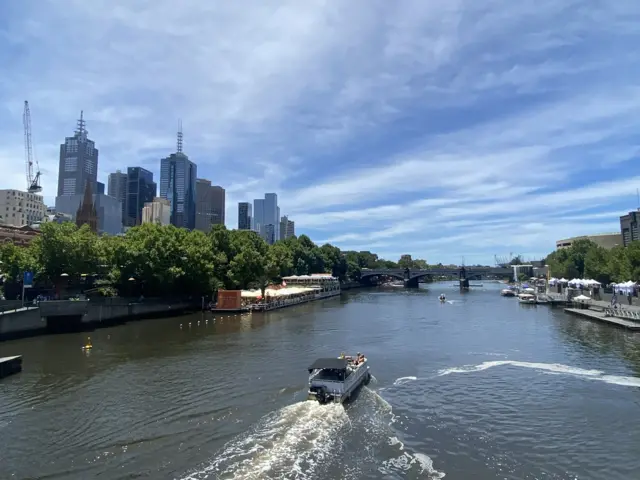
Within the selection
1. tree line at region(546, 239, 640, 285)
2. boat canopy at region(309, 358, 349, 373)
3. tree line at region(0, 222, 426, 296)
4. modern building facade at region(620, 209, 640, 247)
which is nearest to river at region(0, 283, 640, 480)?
boat canopy at region(309, 358, 349, 373)

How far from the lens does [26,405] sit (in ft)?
97.2

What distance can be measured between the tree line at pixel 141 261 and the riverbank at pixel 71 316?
5.98 meters

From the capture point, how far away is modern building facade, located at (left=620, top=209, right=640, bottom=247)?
149m

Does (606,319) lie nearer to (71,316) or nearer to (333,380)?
(333,380)

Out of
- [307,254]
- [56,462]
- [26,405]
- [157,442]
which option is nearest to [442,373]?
[157,442]

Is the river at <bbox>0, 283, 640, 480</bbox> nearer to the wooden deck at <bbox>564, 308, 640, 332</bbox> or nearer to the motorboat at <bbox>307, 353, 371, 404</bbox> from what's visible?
the motorboat at <bbox>307, 353, 371, 404</bbox>

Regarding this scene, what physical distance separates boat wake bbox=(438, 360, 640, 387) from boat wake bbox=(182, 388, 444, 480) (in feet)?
51.1

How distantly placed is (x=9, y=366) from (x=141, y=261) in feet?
142

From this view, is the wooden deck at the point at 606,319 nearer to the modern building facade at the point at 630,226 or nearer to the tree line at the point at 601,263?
the tree line at the point at 601,263

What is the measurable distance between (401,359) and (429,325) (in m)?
29.9

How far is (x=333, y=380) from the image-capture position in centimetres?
3081

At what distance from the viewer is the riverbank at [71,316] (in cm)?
5553

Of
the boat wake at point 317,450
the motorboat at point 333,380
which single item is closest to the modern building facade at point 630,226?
the motorboat at point 333,380

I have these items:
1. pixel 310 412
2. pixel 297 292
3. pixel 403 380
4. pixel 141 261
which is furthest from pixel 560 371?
pixel 297 292
